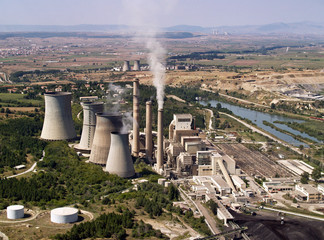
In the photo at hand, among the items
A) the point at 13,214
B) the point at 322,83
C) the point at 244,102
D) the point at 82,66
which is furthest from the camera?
the point at 82,66

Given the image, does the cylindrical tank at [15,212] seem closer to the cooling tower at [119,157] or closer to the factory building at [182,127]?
the cooling tower at [119,157]

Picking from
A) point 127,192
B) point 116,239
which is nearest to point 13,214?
point 116,239

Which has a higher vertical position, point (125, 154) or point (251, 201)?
point (125, 154)

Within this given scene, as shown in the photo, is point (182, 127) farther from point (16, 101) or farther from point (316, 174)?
point (16, 101)

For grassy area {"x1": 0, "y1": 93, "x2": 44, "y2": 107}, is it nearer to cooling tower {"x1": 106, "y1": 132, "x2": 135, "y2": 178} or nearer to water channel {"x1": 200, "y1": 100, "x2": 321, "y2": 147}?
water channel {"x1": 200, "y1": 100, "x2": 321, "y2": 147}

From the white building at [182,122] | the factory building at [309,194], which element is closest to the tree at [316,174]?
the factory building at [309,194]

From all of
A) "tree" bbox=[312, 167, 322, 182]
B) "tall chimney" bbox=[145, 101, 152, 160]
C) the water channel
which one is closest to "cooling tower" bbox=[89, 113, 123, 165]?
"tall chimney" bbox=[145, 101, 152, 160]

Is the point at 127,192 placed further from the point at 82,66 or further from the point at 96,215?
the point at 82,66
